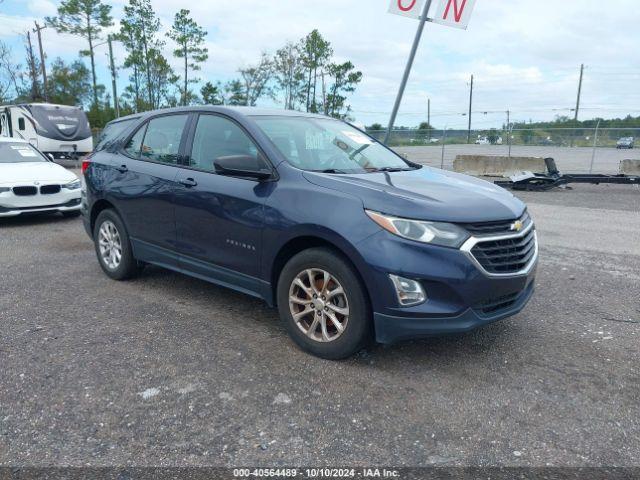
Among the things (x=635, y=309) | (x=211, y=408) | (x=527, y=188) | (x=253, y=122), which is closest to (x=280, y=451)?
(x=211, y=408)

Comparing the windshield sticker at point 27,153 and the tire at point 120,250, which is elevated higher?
the windshield sticker at point 27,153

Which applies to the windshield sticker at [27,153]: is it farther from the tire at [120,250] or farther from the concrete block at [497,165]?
the concrete block at [497,165]

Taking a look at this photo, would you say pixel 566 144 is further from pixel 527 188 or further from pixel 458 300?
pixel 458 300

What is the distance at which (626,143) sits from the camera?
80.2 feet

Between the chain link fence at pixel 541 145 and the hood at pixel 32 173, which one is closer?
the hood at pixel 32 173

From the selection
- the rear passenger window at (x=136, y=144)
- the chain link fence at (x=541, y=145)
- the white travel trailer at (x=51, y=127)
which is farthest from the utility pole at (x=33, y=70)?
the rear passenger window at (x=136, y=144)

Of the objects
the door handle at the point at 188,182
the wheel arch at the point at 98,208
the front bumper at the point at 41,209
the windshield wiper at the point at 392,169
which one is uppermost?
the windshield wiper at the point at 392,169

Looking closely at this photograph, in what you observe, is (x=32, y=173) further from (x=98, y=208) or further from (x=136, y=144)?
(x=136, y=144)

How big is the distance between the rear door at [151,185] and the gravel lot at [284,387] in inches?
20.8

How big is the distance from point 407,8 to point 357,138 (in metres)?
4.19

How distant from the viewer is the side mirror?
12.2 feet

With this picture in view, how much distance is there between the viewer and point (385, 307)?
3.21 metres

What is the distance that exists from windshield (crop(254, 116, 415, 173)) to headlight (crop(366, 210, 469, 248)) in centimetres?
92

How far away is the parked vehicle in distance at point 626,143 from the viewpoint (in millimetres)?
23284
